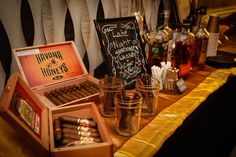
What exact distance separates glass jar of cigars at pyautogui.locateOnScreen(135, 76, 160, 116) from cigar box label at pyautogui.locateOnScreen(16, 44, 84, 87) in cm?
36

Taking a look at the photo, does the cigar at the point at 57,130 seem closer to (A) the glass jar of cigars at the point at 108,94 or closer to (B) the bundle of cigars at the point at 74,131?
(B) the bundle of cigars at the point at 74,131

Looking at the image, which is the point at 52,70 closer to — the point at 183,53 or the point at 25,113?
the point at 25,113

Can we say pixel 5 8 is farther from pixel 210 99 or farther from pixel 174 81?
pixel 210 99

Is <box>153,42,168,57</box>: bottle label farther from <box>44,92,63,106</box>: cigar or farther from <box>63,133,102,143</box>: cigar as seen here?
<box>63,133,102,143</box>: cigar

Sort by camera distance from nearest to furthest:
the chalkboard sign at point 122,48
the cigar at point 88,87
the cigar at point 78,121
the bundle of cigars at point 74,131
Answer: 1. the bundle of cigars at point 74,131
2. the cigar at point 78,121
3. the cigar at point 88,87
4. the chalkboard sign at point 122,48

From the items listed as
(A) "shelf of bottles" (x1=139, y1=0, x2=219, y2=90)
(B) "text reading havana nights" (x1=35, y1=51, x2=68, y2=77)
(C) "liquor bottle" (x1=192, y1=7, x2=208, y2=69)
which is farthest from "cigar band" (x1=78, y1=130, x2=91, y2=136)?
(C) "liquor bottle" (x1=192, y1=7, x2=208, y2=69)

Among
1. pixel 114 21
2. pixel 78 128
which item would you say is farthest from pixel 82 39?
pixel 78 128

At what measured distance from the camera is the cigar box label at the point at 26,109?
72cm

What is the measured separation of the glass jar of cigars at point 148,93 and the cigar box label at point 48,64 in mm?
360

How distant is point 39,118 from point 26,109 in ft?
0.24

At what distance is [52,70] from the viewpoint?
1214 millimetres

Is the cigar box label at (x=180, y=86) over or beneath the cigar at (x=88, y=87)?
beneath

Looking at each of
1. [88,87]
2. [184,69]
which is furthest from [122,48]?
[184,69]

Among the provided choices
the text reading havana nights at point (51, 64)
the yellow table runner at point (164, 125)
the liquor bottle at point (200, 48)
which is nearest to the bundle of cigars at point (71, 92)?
the text reading havana nights at point (51, 64)
